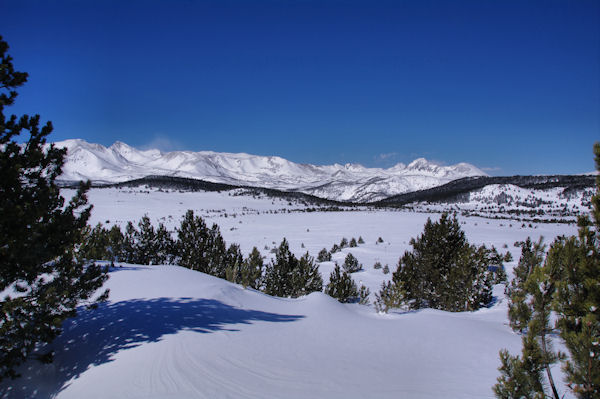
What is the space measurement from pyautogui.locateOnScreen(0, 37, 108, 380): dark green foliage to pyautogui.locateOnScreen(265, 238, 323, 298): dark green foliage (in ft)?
34.6

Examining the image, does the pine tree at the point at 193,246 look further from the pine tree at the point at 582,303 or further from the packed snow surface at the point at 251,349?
the pine tree at the point at 582,303

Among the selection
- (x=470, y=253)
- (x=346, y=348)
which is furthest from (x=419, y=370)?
(x=470, y=253)

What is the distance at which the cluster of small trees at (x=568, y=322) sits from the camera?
9.07ft

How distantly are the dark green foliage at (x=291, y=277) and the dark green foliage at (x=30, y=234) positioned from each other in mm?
10550

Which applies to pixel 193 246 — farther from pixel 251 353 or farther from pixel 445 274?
pixel 251 353

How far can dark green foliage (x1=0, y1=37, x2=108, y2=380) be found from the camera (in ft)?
13.1

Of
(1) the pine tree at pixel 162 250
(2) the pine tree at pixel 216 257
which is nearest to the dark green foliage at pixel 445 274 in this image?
(2) the pine tree at pixel 216 257

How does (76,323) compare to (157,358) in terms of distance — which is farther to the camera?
(76,323)

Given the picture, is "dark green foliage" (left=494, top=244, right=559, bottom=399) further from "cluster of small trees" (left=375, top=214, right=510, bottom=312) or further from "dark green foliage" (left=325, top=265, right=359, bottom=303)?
"dark green foliage" (left=325, top=265, right=359, bottom=303)

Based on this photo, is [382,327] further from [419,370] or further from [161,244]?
[161,244]

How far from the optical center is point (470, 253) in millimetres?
12797

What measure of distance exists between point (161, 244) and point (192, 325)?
55.2 feet

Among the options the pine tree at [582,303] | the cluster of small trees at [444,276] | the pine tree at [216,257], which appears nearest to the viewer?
the pine tree at [582,303]

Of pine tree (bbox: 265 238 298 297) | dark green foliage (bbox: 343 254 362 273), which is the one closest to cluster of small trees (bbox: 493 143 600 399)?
pine tree (bbox: 265 238 298 297)
